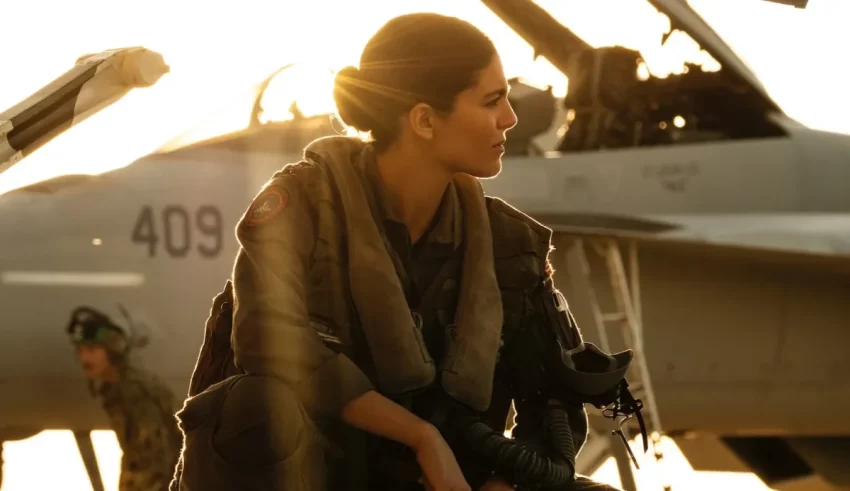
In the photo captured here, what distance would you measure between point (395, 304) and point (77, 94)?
3.80ft

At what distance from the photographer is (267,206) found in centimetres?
212

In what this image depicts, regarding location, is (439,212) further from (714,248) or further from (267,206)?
(714,248)

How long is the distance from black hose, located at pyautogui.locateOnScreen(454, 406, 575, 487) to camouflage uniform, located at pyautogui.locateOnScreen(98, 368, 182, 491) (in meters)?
3.50

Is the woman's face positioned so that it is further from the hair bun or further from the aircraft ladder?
the aircraft ladder

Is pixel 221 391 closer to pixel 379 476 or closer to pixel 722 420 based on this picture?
pixel 379 476

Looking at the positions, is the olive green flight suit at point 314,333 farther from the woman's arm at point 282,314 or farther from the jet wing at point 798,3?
the jet wing at point 798,3

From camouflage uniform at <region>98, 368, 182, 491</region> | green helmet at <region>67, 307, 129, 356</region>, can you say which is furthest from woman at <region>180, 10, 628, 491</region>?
green helmet at <region>67, 307, 129, 356</region>

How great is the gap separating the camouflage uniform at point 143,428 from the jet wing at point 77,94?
2.82 meters

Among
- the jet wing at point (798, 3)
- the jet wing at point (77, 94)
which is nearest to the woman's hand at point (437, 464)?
the jet wing at point (77, 94)

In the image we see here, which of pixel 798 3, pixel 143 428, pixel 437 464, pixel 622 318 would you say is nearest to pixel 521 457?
pixel 437 464

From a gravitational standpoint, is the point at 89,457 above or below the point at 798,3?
below

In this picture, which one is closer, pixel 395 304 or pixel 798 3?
pixel 395 304

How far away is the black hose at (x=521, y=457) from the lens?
83.1 inches

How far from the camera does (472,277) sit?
2.21 meters
